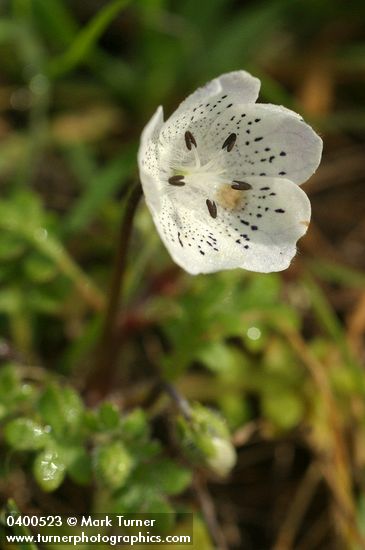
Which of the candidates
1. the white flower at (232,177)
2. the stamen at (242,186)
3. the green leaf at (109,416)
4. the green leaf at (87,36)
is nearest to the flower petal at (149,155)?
the white flower at (232,177)

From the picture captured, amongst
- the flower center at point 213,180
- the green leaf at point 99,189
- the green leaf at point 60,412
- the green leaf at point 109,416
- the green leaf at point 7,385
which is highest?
the green leaf at point 99,189

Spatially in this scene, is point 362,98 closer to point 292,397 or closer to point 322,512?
point 292,397

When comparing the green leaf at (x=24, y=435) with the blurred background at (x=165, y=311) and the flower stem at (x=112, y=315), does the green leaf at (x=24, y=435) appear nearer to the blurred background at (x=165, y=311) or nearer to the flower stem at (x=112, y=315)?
the blurred background at (x=165, y=311)

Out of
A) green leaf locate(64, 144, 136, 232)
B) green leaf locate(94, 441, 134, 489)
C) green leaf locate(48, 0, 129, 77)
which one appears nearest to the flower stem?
green leaf locate(94, 441, 134, 489)

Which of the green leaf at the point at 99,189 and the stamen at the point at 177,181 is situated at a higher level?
the green leaf at the point at 99,189

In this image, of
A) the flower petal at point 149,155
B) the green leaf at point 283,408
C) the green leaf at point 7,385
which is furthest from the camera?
the green leaf at point 283,408

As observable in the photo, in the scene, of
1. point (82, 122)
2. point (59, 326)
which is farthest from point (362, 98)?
point (59, 326)

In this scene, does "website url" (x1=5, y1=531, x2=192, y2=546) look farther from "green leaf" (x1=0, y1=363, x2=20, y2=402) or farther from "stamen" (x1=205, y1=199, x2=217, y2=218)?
"stamen" (x1=205, y1=199, x2=217, y2=218)
